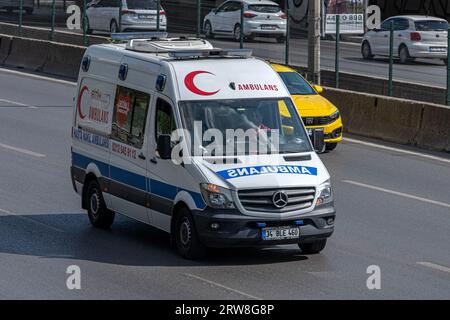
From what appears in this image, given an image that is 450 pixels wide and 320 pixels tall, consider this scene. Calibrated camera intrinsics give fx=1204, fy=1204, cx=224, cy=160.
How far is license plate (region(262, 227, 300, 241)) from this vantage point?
12328mm

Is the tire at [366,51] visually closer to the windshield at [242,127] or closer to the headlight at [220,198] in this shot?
the windshield at [242,127]

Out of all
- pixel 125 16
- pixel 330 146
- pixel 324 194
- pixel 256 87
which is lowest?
pixel 330 146

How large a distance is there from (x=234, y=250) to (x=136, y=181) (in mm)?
1355

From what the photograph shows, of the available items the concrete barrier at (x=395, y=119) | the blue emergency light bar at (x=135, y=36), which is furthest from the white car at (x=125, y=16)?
the blue emergency light bar at (x=135, y=36)

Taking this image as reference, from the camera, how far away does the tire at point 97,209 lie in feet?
47.7

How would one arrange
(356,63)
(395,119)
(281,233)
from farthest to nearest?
(356,63) < (395,119) < (281,233)

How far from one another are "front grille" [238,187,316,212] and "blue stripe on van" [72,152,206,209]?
1.46 feet

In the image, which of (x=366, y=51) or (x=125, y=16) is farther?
(x=125, y=16)

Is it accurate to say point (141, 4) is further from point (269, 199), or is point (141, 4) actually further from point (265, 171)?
point (269, 199)

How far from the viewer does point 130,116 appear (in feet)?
45.6

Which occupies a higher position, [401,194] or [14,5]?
[401,194]

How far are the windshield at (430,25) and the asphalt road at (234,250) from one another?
60.2 feet

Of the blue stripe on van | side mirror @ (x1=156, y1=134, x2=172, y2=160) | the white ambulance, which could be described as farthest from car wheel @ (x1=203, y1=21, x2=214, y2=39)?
side mirror @ (x1=156, y1=134, x2=172, y2=160)

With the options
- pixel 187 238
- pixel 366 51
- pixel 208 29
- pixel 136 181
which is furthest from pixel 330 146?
pixel 208 29
